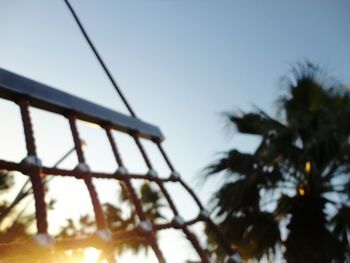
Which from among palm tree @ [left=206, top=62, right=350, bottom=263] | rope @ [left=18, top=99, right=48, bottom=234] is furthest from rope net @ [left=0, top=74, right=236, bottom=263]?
palm tree @ [left=206, top=62, right=350, bottom=263]

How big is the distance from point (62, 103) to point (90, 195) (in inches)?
16.5

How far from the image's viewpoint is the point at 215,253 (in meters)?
4.57

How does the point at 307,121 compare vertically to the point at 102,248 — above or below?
above

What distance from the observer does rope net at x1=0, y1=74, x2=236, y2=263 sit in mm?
1046

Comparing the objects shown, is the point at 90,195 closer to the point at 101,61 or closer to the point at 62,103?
the point at 62,103

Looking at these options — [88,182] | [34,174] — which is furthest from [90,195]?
[34,174]

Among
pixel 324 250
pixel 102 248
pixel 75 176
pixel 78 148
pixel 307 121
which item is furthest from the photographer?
pixel 307 121

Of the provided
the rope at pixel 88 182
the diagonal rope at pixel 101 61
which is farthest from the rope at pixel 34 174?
the diagonal rope at pixel 101 61

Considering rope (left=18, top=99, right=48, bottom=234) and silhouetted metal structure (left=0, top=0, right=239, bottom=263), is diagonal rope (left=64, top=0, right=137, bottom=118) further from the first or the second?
rope (left=18, top=99, right=48, bottom=234)

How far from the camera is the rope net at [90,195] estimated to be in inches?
41.2

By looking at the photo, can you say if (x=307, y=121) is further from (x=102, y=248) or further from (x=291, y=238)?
(x=102, y=248)

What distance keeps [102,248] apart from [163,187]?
0.67m

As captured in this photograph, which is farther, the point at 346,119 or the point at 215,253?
the point at 215,253

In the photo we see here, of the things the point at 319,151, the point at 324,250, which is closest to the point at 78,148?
the point at 324,250
